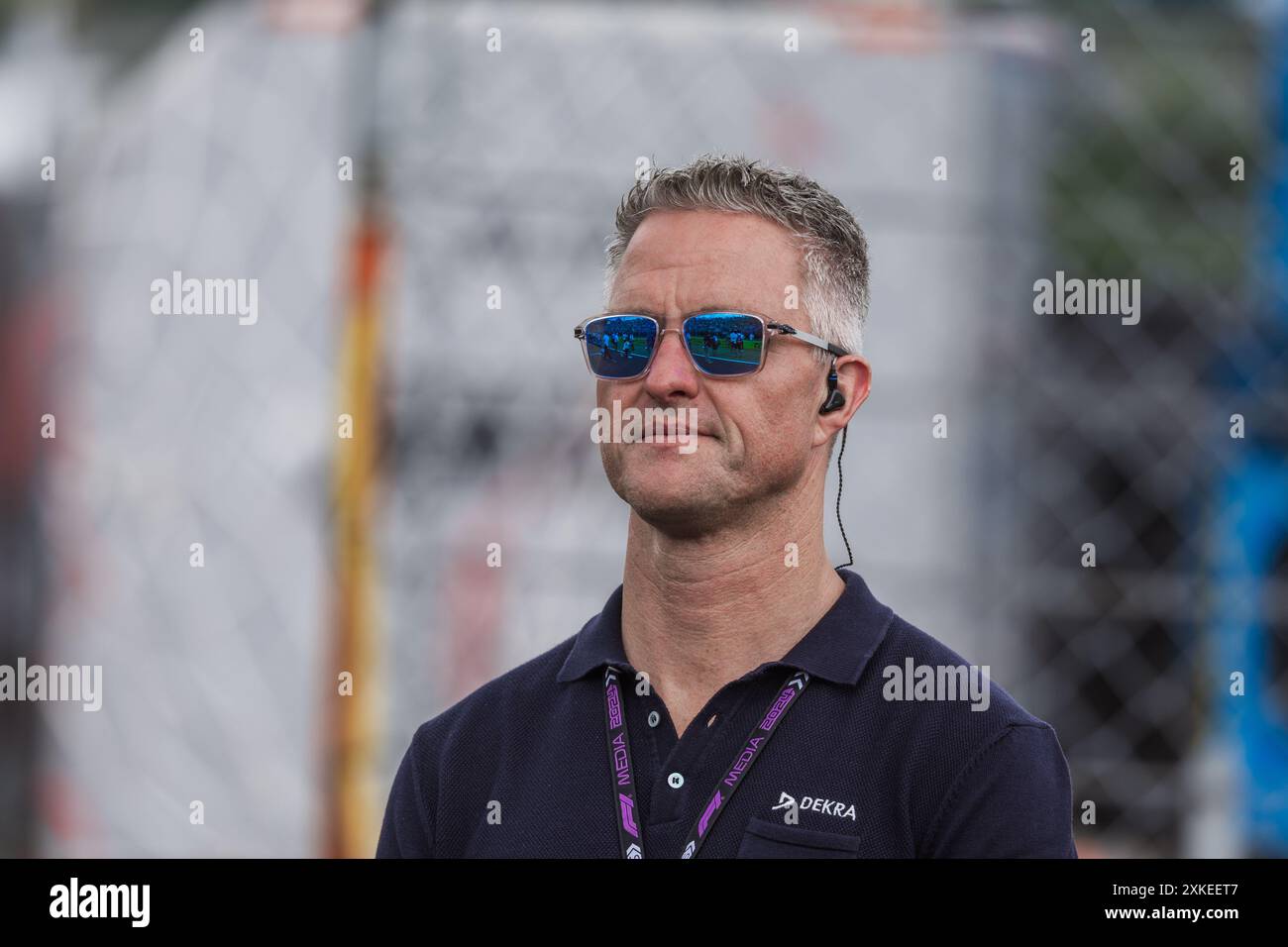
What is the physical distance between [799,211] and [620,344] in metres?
0.13

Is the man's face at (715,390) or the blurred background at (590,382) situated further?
the blurred background at (590,382)

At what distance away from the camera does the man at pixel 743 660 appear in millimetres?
750

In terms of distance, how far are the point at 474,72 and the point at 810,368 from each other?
4.59 ft

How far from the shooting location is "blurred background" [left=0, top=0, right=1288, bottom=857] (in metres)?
2.00

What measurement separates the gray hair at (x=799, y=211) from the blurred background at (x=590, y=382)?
1.15m

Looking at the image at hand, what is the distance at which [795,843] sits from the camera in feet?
2.45

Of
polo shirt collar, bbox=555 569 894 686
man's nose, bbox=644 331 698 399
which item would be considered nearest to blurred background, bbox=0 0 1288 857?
polo shirt collar, bbox=555 569 894 686

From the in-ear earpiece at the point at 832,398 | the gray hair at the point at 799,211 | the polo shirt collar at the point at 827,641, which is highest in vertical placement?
the gray hair at the point at 799,211

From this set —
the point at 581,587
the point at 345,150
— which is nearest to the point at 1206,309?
the point at 581,587

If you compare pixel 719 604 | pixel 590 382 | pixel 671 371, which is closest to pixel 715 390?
pixel 671 371

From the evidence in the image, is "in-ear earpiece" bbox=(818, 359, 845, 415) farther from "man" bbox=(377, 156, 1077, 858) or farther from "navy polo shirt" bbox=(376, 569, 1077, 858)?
"navy polo shirt" bbox=(376, 569, 1077, 858)

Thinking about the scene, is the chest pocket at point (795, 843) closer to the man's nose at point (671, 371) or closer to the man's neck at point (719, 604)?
the man's neck at point (719, 604)

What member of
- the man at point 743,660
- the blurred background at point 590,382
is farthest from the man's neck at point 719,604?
the blurred background at point 590,382

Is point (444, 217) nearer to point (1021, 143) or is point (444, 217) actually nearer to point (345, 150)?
point (345, 150)
